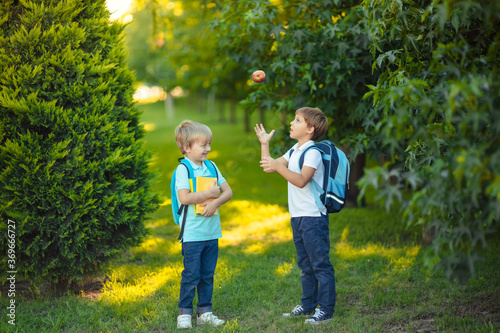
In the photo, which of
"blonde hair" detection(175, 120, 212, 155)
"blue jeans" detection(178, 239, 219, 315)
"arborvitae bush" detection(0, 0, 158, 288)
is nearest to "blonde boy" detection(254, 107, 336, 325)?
"blonde hair" detection(175, 120, 212, 155)

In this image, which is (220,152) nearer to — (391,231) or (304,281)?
(391,231)

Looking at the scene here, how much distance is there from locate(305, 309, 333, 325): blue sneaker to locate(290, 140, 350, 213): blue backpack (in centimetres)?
85

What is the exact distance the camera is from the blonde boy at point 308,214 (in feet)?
12.2

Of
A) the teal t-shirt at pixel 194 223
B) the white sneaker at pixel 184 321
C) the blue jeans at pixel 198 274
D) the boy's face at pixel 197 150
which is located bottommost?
the white sneaker at pixel 184 321

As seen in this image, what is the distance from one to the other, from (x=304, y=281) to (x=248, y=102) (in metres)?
3.38

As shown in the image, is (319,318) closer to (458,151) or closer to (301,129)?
(301,129)

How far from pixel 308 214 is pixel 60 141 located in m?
2.36

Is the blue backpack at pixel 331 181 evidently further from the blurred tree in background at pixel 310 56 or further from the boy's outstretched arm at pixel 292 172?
the blurred tree in background at pixel 310 56

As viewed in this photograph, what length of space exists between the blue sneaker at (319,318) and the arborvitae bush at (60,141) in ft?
6.50

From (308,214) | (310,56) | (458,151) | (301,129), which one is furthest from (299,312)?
(310,56)

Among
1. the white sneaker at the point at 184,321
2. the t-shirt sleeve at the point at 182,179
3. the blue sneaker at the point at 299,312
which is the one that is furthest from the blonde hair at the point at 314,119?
the white sneaker at the point at 184,321

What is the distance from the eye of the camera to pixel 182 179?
3785mm

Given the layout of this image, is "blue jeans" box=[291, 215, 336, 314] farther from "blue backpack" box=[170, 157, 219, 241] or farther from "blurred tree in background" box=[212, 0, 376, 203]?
"blurred tree in background" box=[212, 0, 376, 203]

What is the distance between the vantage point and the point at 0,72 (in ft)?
13.7
